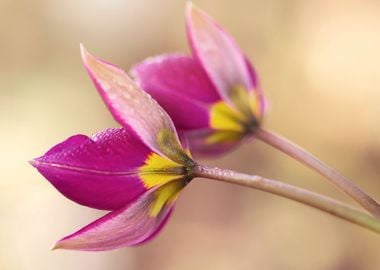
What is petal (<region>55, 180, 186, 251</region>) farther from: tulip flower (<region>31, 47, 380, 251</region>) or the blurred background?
the blurred background

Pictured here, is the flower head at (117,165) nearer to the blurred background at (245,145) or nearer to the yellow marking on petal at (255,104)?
the yellow marking on petal at (255,104)

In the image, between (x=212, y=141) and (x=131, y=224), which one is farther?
(x=212, y=141)

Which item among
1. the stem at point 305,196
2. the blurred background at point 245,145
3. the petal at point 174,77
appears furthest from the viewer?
the blurred background at point 245,145

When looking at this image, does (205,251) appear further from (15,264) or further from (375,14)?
(375,14)

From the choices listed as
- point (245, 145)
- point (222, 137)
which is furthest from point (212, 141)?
point (245, 145)

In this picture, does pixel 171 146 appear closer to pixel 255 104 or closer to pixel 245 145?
pixel 255 104

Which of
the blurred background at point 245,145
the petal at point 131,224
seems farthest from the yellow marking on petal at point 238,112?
the blurred background at point 245,145

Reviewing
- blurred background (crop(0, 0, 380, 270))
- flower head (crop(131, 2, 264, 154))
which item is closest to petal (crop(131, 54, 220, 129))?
flower head (crop(131, 2, 264, 154))
